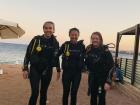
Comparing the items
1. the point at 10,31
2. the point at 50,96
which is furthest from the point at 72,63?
the point at 10,31

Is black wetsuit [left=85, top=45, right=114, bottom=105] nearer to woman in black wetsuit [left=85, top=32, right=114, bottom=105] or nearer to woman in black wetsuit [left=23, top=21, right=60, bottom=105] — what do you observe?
woman in black wetsuit [left=85, top=32, right=114, bottom=105]

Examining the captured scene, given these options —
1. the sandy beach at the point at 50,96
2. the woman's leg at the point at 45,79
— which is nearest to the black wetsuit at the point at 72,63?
the woman's leg at the point at 45,79

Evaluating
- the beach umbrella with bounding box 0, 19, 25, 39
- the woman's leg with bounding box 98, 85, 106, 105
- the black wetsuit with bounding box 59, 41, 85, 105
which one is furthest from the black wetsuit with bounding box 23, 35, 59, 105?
the beach umbrella with bounding box 0, 19, 25, 39

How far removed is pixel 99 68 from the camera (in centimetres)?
705

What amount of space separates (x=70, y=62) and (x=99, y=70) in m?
0.69

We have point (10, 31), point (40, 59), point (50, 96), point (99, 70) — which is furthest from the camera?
point (10, 31)

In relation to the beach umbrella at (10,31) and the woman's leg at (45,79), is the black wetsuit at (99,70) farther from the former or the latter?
the beach umbrella at (10,31)

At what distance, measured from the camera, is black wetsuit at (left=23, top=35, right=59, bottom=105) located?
711 cm

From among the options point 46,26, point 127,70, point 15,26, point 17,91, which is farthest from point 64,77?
point 127,70

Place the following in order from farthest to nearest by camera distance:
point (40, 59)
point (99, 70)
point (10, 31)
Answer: point (10, 31) < point (40, 59) < point (99, 70)

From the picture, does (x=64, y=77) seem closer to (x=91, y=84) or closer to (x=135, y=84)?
(x=91, y=84)

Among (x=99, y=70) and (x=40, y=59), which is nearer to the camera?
(x=99, y=70)

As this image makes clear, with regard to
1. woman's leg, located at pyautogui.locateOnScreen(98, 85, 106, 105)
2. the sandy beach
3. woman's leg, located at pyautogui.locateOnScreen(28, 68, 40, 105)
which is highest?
woman's leg, located at pyautogui.locateOnScreen(28, 68, 40, 105)

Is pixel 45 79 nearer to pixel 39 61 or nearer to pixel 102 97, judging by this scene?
pixel 39 61
